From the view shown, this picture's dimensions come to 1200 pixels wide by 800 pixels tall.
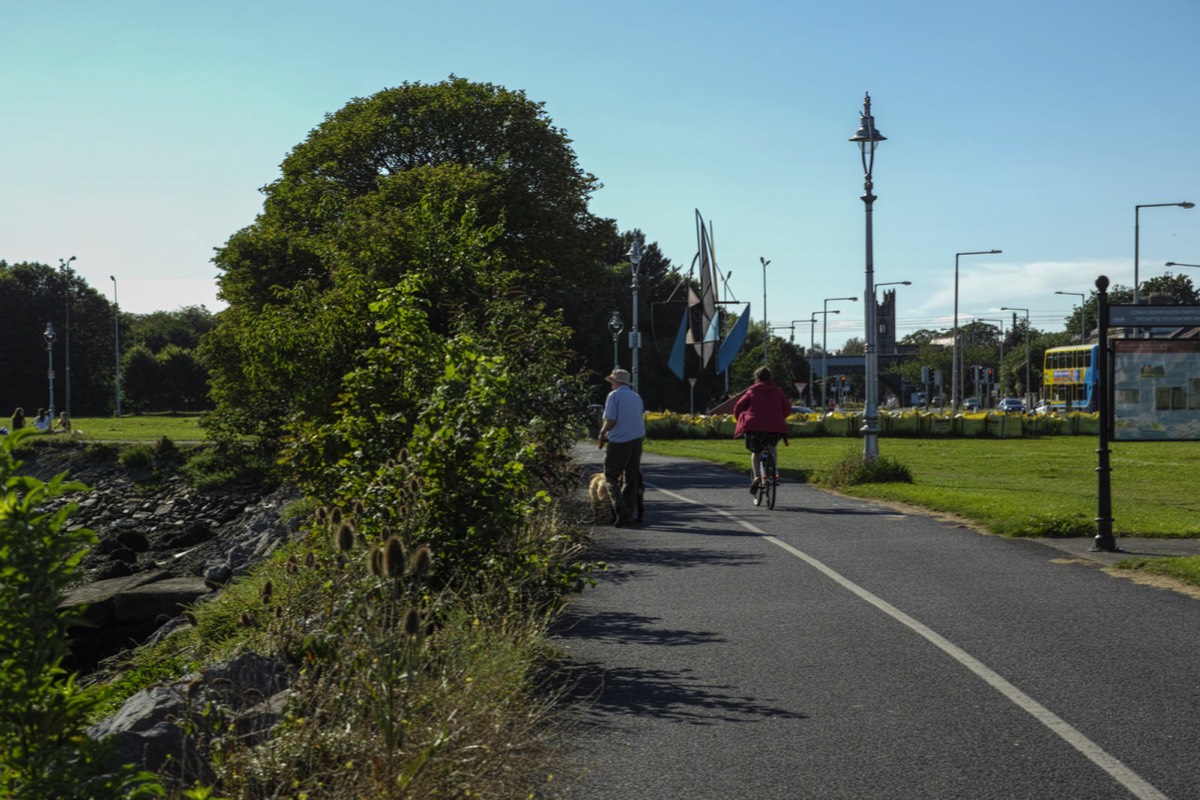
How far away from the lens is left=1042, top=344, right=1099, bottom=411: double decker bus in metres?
63.3

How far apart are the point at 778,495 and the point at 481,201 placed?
15458 mm

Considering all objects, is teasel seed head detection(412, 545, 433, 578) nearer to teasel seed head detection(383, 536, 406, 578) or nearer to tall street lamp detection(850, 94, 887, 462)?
teasel seed head detection(383, 536, 406, 578)

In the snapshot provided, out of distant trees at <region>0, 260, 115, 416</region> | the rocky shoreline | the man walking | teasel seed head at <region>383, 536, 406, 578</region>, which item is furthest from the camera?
distant trees at <region>0, 260, 115, 416</region>

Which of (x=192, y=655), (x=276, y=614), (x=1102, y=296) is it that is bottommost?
(x=192, y=655)

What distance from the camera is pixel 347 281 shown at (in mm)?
14594

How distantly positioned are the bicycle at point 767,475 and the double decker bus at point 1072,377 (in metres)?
45.2

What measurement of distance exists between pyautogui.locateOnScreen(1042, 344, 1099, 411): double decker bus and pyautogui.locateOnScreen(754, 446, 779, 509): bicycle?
4521cm

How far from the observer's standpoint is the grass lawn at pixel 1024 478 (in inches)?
647

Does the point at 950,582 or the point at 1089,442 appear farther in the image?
the point at 1089,442

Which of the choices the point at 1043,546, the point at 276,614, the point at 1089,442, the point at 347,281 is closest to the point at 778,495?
the point at 1043,546

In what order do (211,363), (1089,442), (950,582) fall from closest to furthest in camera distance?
(950,582) < (211,363) < (1089,442)

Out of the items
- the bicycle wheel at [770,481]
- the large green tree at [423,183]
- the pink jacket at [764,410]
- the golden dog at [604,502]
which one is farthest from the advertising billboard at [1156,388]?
the large green tree at [423,183]

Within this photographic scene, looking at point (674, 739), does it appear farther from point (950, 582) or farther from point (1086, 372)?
point (1086, 372)

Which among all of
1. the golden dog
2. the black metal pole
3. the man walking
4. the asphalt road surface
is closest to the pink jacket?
the golden dog
